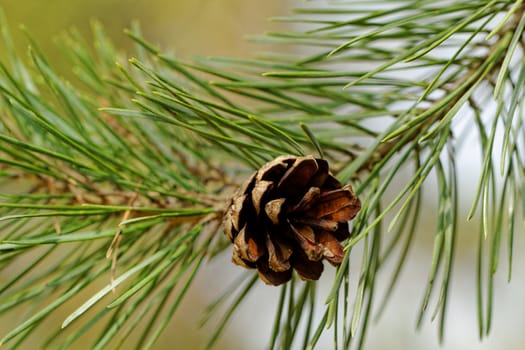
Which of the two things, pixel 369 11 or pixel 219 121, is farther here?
pixel 369 11

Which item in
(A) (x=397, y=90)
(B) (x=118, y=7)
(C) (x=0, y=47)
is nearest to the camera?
(A) (x=397, y=90)

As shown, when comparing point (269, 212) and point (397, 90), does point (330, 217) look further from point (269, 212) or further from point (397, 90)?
point (397, 90)

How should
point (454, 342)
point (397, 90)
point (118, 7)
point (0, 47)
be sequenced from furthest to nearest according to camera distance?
point (118, 7) < point (454, 342) < point (0, 47) < point (397, 90)

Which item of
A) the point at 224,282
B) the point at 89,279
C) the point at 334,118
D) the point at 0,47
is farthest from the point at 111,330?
the point at 224,282

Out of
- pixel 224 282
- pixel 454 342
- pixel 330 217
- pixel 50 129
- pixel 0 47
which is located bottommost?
pixel 454 342

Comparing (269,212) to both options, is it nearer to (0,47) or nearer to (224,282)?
(0,47)

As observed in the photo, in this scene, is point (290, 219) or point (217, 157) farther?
point (217, 157)

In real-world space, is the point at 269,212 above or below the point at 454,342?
above

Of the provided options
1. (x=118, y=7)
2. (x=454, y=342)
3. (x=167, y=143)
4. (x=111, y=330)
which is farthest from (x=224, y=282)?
(x=111, y=330)
